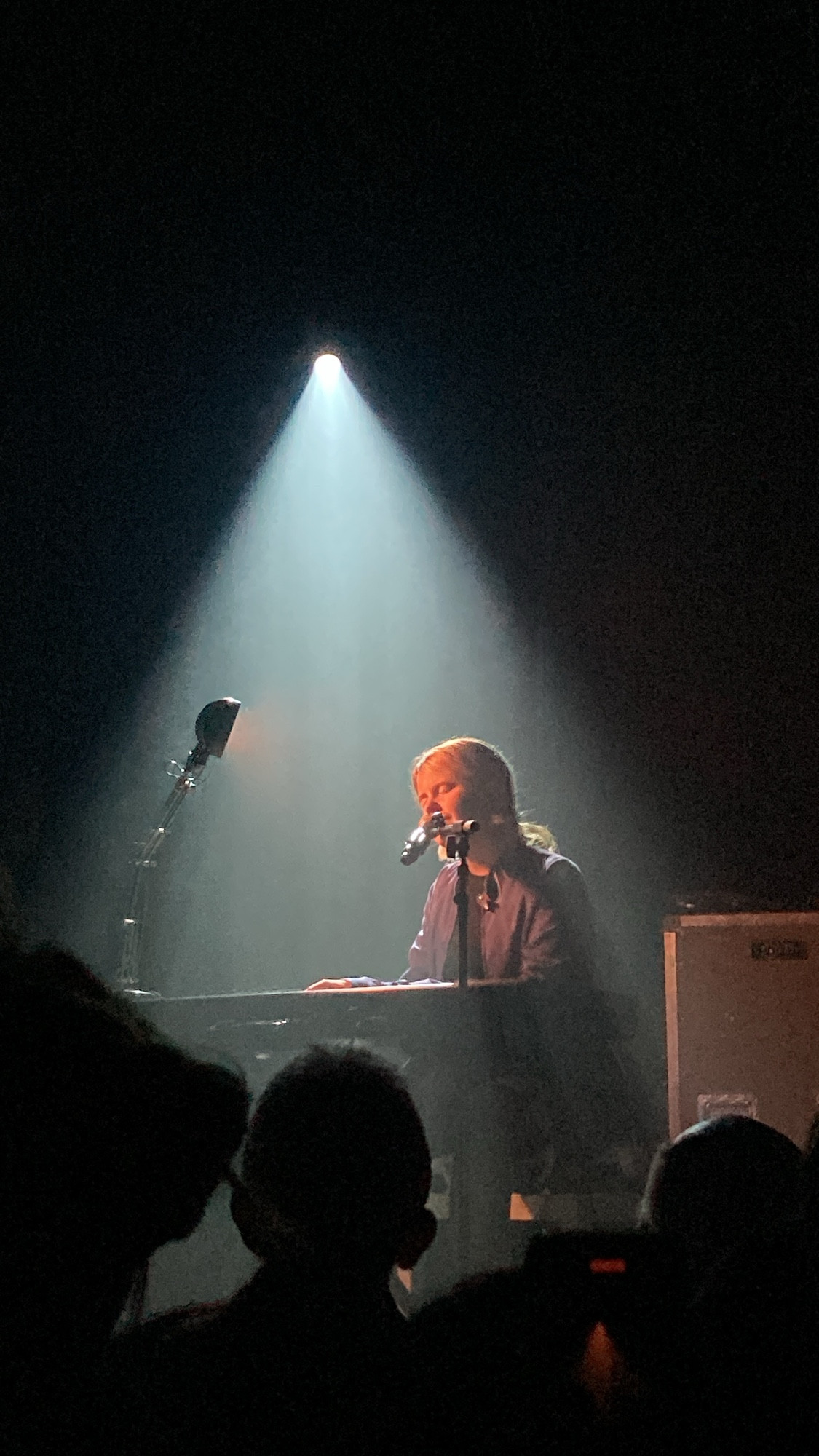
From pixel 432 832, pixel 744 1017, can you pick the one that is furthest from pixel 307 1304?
pixel 744 1017

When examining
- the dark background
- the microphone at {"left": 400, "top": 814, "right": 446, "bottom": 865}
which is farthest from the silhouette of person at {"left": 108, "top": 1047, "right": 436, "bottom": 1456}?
the dark background

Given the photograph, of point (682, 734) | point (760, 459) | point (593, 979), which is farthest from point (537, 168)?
point (593, 979)

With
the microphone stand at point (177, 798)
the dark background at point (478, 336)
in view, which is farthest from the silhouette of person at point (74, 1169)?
the dark background at point (478, 336)

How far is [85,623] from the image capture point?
405 centimetres

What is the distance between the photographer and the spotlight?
194 inches

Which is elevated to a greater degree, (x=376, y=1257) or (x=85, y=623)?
(x=85, y=623)

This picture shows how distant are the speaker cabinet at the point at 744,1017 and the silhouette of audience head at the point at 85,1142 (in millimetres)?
2573

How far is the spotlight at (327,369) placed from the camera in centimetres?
493

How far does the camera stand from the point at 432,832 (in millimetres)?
2789

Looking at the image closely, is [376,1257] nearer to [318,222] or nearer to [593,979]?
[593,979]

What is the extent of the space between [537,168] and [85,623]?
2460 mm

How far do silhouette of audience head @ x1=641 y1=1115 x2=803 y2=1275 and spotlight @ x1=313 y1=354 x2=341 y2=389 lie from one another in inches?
173

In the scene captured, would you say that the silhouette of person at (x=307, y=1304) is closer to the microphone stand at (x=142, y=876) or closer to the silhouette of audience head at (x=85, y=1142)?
the silhouette of audience head at (x=85, y=1142)

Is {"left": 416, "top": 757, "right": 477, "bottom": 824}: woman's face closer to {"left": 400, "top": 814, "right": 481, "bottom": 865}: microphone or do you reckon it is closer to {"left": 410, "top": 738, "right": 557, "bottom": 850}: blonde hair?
{"left": 410, "top": 738, "right": 557, "bottom": 850}: blonde hair
